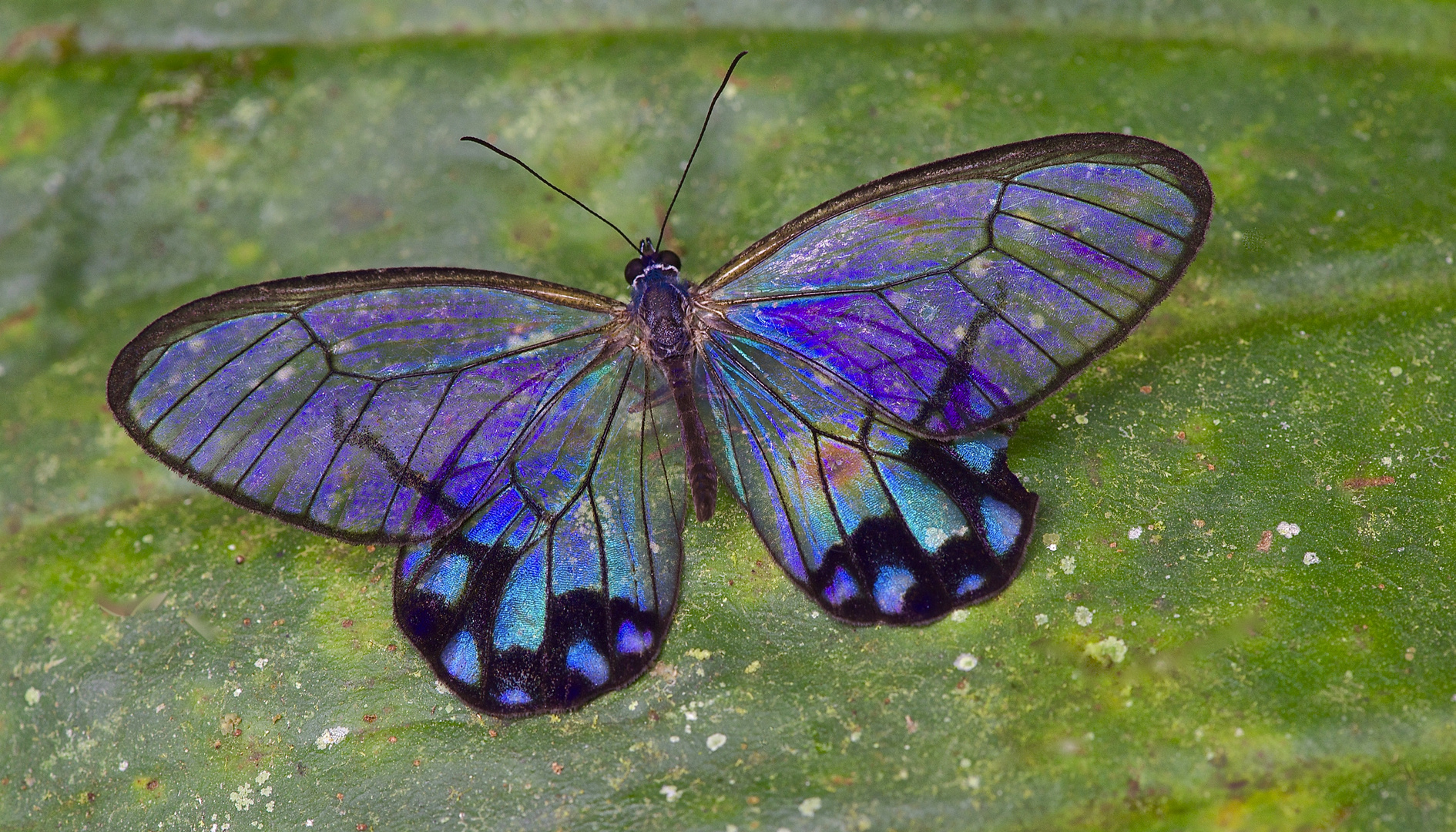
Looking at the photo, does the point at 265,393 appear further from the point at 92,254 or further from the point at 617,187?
the point at 92,254

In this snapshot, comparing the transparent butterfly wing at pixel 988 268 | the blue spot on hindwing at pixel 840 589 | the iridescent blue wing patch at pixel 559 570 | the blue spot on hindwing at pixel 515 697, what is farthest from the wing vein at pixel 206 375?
the blue spot on hindwing at pixel 840 589

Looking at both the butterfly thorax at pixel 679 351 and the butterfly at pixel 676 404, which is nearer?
the butterfly at pixel 676 404

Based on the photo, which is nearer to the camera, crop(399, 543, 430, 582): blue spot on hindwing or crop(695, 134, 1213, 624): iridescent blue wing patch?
crop(695, 134, 1213, 624): iridescent blue wing patch

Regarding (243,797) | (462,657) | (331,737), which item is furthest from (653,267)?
(243,797)

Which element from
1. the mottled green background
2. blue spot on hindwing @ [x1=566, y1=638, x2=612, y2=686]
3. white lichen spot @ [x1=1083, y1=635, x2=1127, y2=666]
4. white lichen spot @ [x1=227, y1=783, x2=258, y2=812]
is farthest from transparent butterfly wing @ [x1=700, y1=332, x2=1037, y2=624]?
white lichen spot @ [x1=227, y1=783, x2=258, y2=812]

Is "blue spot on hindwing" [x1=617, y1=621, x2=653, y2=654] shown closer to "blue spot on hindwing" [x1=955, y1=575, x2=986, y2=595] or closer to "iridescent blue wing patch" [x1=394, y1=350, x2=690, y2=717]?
"iridescent blue wing patch" [x1=394, y1=350, x2=690, y2=717]

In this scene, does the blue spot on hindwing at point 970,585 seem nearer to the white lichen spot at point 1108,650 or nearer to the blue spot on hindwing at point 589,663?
the white lichen spot at point 1108,650

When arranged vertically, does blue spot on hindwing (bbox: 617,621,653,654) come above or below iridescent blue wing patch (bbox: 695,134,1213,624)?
below

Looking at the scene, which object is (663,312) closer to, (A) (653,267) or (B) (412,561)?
(A) (653,267)
